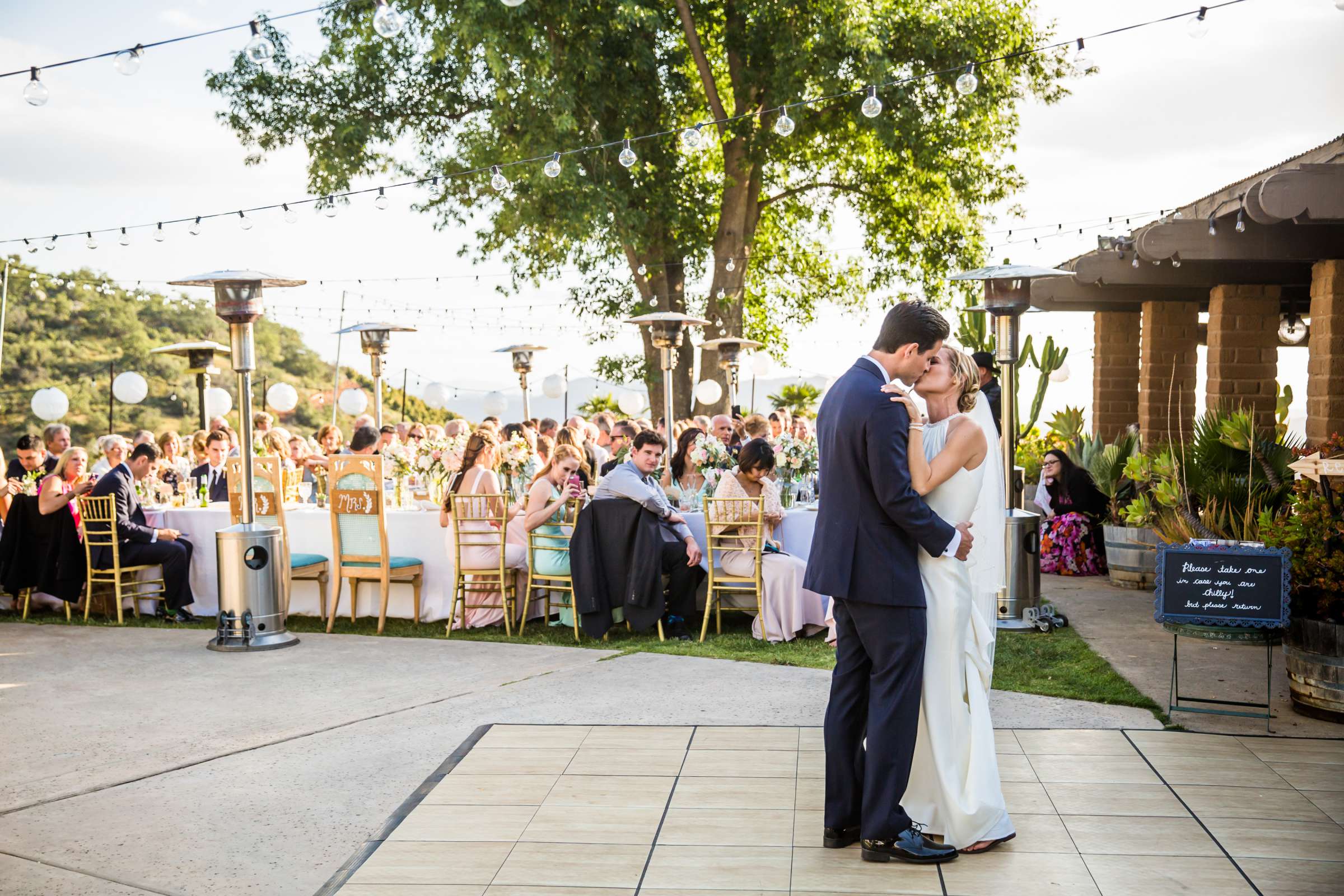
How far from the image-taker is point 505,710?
5664 millimetres

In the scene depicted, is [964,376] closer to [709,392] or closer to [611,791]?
[611,791]

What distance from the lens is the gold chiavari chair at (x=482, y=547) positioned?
7828mm

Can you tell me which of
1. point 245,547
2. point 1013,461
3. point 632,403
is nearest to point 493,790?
point 245,547

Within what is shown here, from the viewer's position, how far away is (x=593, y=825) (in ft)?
13.1

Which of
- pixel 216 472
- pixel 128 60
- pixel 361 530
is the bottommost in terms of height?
pixel 361 530

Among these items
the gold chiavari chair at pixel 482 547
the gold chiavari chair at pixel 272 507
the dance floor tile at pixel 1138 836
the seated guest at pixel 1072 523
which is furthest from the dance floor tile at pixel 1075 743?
the seated guest at pixel 1072 523

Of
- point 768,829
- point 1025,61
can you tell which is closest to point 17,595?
point 768,829

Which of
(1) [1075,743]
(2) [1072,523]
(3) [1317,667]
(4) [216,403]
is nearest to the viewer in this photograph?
(1) [1075,743]

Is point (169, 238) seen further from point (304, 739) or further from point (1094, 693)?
point (1094, 693)

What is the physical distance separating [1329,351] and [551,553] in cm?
549

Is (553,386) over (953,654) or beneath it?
over

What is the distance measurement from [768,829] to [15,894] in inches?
91.8

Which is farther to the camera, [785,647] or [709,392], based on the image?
[709,392]

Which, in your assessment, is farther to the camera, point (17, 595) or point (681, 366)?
point (681, 366)
